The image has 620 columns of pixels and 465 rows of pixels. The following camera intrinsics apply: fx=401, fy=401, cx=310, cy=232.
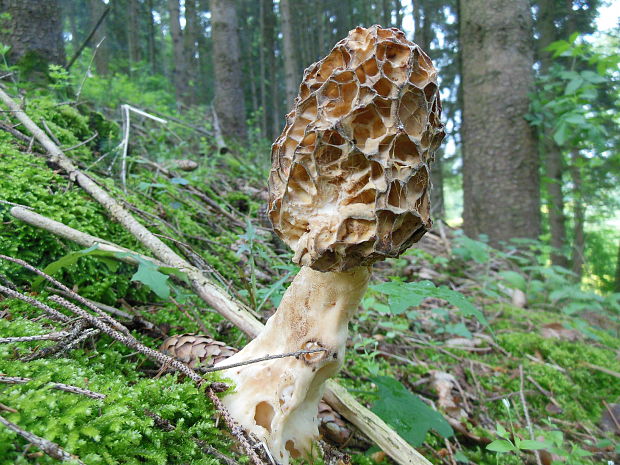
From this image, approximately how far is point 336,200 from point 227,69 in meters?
8.80

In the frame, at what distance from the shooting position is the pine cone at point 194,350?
1.86 m

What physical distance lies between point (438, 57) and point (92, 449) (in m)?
18.4

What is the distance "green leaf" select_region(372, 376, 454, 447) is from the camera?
5.75 ft

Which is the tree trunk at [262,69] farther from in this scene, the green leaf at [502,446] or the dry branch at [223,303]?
the green leaf at [502,446]

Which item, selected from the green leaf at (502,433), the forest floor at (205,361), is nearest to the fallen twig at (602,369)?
the forest floor at (205,361)

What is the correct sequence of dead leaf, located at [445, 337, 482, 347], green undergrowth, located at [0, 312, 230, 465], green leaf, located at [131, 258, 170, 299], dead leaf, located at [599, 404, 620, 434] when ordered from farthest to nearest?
1. dead leaf, located at [445, 337, 482, 347]
2. dead leaf, located at [599, 404, 620, 434]
3. green leaf, located at [131, 258, 170, 299]
4. green undergrowth, located at [0, 312, 230, 465]

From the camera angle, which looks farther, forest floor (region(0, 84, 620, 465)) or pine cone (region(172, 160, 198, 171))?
pine cone (region(172, 160, 198, 171))

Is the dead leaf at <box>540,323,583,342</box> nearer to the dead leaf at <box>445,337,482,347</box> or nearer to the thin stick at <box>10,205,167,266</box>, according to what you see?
the dead leaf at <box>445,337,482,347</box>

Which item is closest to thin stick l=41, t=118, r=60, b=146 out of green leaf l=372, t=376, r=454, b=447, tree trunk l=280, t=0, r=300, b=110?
green leaf l=372, t=376, r=454, b=447

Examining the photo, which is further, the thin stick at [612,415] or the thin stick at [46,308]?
the thin stick at [612,415]

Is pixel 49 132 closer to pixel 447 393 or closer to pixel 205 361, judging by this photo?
pixel 205 361

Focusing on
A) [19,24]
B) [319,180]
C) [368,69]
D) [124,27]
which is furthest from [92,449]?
[124,27]

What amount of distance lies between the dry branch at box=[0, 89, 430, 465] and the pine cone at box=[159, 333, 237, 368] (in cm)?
15

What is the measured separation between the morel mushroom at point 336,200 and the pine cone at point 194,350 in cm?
13
